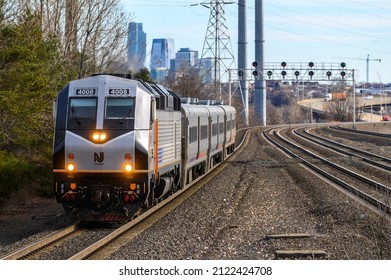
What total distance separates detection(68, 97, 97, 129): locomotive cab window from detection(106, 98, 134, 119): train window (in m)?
0.32

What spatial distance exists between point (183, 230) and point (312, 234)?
2.67m

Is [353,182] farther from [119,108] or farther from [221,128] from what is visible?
[119,108]

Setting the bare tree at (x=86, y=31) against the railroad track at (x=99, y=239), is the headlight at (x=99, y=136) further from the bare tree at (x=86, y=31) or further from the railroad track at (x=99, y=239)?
the bare tree at (x=86, y=31)

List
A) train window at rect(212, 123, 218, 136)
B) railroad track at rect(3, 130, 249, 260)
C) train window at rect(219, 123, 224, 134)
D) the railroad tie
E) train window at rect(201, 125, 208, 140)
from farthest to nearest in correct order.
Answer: train window at rect(219, 123, 224, 134) < train window at rect(212, 123, 218, 136) < train window at rect(201, 125, 208, 140) < railroad track at rect(3, 130, 249, 260) < the railroad tie

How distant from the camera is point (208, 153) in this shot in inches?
1051

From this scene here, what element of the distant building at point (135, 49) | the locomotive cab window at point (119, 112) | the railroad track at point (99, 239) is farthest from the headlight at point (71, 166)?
the distant building at point (135, 49)

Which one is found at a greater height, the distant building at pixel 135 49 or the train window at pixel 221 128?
the distant building at pixel 135 49

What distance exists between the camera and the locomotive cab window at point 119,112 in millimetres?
14641

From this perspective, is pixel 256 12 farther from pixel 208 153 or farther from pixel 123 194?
pixel 123 194

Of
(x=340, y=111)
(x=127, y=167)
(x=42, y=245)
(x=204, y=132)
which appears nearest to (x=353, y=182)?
(x=204, y=132)

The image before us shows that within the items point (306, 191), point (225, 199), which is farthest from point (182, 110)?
point (306, 191)

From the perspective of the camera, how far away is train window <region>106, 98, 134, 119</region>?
14734mm

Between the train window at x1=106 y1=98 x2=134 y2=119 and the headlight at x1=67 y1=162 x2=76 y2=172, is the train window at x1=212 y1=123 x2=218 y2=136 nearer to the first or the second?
the train window at x1=106 y1=98 x2=134 y2=119

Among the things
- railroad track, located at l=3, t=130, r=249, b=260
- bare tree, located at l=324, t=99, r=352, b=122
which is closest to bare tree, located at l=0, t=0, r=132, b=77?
railroad track, located at l=3, t=130, r=249, b=260
